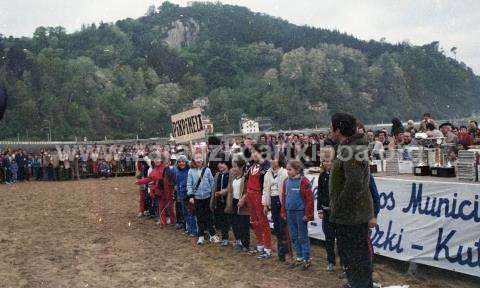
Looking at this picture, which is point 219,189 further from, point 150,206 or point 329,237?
point 150,206

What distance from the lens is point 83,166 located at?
2967 centimetres

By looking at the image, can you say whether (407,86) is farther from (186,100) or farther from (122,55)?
(122,55)

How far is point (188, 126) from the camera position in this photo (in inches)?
491

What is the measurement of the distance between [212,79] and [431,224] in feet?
484

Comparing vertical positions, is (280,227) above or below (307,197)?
below

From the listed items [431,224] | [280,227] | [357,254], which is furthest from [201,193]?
[357,254]

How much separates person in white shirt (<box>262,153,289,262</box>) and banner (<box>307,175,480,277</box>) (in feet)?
5.32

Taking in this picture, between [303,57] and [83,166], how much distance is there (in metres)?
121

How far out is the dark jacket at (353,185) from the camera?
478cm

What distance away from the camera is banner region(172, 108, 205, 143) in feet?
39.9

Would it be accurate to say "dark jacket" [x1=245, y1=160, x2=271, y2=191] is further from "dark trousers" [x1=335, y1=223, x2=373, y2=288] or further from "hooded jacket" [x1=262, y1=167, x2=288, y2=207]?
"dark trousers" [x1=335, y1=223, x2=373, y2=288]

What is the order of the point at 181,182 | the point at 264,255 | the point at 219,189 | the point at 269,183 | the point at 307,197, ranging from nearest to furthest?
the point at 307,197, the point at 269,183, the point at 264,255, the point at 219,189, the point at 181,182

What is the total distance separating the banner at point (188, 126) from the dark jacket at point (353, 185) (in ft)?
24.4

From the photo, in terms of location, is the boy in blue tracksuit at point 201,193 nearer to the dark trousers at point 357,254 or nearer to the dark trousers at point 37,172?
the dark trousers at point 357,254
